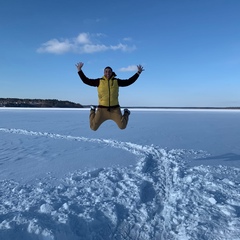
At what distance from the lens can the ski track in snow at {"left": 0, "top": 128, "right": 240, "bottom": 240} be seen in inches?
156

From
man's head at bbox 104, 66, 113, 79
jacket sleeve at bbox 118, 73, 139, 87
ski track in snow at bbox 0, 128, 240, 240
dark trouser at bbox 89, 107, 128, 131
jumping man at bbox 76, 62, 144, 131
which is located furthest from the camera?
dark trouser at bbox 89, 107, 128, 131

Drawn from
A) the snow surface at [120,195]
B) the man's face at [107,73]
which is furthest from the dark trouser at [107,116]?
the snow surface at [120,195]

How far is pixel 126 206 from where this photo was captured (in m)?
4.73

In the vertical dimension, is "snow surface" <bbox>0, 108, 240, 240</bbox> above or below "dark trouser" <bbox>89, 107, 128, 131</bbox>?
below

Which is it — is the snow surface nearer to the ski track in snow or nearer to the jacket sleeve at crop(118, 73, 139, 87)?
the ski track in snow

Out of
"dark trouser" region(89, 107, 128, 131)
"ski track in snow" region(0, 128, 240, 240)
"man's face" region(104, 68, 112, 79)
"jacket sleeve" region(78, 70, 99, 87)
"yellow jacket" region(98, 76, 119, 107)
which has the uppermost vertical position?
"man's face" region(104, 68, 112, 79)

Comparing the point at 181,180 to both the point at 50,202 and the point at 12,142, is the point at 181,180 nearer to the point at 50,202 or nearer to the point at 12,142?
the point at 50,202

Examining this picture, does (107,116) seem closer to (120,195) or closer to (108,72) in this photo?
(108,72)

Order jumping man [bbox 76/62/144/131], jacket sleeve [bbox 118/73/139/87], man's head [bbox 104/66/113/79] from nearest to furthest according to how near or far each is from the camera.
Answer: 1. man's head [bbox 104/66/113/79]
2. jumping man [bbox 76/62/144/131]
3. jacket sleeve [bbox 118/73/139/87]

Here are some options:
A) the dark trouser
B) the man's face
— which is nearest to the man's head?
the man's face

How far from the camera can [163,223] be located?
13.7ft

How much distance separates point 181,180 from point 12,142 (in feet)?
25.9

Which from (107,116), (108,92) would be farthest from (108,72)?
(107,116)

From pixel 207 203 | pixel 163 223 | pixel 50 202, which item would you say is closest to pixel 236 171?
pixel 207 203
